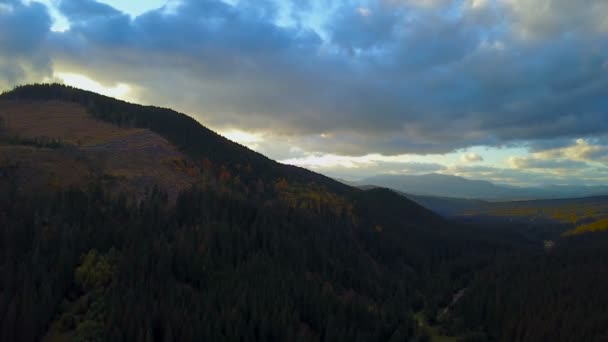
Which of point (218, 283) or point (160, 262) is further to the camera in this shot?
point (218, 283)

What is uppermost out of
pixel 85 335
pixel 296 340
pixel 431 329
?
pixel 85 335

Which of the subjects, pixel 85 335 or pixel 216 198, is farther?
pixel 216 198

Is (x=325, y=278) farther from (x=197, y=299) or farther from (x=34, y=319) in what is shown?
(x=34, y=319)

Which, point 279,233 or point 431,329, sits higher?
point 279,233

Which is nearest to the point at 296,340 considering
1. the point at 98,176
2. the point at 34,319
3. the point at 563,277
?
the point at 34,319

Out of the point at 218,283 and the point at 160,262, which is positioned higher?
the point at 160,262
